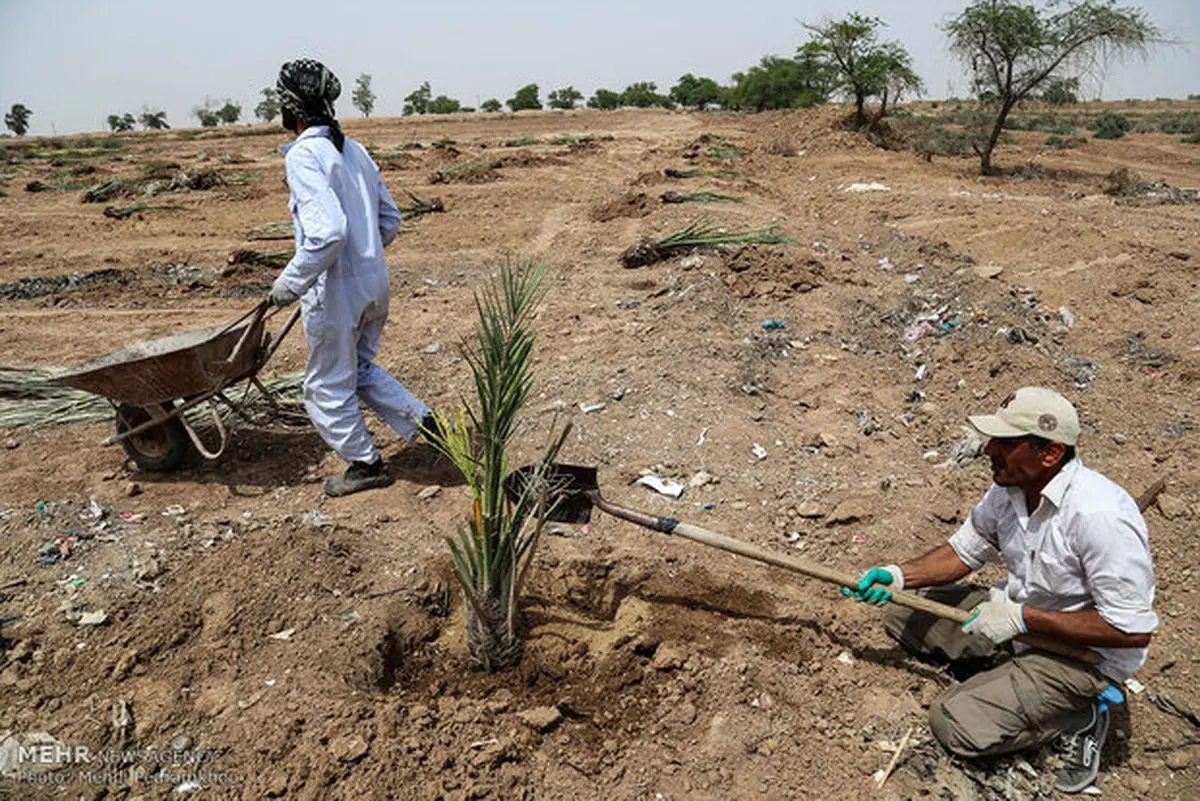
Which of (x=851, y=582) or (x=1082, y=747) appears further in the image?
(x=851, y=582)

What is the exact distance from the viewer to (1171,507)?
10.7ft

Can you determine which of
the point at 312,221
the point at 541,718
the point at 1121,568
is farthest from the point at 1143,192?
the point at 541,718

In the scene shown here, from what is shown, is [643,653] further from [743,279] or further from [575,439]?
[743,279]

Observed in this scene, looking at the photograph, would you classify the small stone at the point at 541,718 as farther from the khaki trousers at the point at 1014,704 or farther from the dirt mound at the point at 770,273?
the dirt mound at the point at 770,273

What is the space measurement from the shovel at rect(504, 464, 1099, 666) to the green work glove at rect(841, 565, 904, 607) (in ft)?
0.09

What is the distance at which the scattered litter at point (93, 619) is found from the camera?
8.52ft

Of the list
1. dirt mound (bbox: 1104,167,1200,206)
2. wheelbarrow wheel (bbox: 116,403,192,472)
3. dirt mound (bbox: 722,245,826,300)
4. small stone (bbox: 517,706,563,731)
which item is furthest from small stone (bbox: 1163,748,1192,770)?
dirt mound (bbox: 1104,167,1200,206)

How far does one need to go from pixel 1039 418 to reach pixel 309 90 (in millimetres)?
3124

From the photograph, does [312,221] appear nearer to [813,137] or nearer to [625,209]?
[625,209]

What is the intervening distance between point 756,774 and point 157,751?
1800mm

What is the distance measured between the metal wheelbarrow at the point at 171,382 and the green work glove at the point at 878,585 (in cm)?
271

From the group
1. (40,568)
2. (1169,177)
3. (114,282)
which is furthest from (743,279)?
(1169,177)

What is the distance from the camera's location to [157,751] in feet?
7.06

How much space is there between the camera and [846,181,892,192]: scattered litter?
32.9 ft
